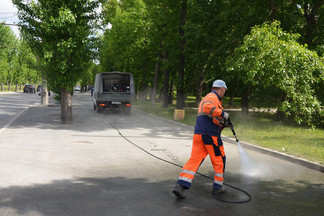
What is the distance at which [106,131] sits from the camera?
1342 centimetres

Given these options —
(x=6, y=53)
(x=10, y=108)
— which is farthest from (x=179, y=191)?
(x=6, y=53)

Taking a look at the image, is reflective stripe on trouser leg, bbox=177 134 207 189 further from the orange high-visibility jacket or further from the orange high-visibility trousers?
Answer: the orange high-visibility jacket

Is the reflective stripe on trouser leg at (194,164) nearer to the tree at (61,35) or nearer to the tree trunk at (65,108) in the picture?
the tree at (61,35)

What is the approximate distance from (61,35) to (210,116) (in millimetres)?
11681

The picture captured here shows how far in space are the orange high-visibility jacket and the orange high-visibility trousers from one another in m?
0.09

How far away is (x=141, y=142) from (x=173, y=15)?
16.9 m

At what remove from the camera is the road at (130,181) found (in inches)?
186

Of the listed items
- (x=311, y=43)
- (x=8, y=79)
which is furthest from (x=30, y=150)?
(x=8, y=79)

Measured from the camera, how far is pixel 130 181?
6.11 m

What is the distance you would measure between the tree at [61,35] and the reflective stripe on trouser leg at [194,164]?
1066cm

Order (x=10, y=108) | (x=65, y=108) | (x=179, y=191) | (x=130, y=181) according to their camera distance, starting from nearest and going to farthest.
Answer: (x=179, y=191) → (x=130, y=181) → (x=65, y=108) → (x=10, y=108)

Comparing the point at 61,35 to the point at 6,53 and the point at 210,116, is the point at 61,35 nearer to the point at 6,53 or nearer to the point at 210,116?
the point at 210,116

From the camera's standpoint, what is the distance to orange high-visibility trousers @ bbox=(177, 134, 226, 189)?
204 inches

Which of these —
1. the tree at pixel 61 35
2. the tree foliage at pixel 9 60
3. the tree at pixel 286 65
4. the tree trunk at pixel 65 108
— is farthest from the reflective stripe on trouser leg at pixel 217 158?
the tree foliage at pixel 9 60
